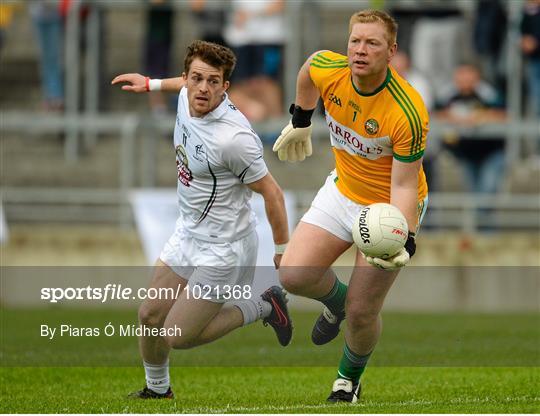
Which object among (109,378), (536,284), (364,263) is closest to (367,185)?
(364,263)

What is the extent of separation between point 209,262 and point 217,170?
0.67 m

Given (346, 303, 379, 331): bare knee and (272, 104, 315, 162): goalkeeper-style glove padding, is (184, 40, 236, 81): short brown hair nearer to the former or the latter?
(272, 104, 315, 162): goalkeeper-style glove padding

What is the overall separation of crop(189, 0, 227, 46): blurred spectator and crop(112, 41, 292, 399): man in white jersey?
8662 millimetres

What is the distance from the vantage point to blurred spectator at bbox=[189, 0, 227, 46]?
19.1 meters

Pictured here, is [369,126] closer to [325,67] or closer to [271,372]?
[325,67]

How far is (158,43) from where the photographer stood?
63.7 ft

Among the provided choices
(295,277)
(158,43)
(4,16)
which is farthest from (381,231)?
(4,16)

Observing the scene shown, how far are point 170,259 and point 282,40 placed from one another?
375 inches

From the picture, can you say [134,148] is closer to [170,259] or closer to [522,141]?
[522,141]

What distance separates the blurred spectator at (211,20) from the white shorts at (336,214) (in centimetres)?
902

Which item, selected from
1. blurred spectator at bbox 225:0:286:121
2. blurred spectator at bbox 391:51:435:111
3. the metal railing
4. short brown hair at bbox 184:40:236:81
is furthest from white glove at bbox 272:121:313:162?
blurred spectator at bbox 225:0:286:121

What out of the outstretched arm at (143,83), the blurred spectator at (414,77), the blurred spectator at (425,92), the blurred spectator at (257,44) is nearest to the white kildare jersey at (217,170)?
the outstretched arm at (143,83)

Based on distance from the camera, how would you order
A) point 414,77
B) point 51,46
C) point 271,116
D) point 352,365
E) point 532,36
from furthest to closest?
1. point 51,46
2. point 271,116
3. point 532,36
4. point 414,77
5. point 352,365

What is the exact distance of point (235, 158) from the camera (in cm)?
984
